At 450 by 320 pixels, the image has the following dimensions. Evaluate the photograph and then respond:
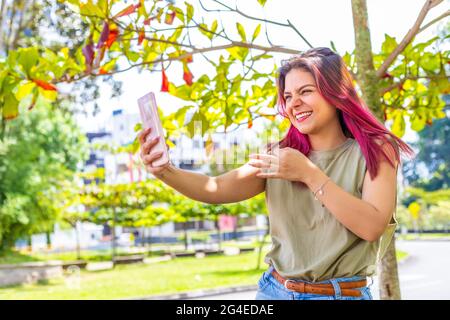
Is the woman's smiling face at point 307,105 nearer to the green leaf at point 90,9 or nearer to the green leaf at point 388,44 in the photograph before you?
the green leaf at point 90,9

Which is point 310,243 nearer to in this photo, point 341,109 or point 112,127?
point 341,109

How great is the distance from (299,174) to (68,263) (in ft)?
40.5

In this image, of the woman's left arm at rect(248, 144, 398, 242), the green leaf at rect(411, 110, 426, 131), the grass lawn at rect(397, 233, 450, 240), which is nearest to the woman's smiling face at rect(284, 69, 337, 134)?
the woman's left arm at rect(248, 144, 398, 242)

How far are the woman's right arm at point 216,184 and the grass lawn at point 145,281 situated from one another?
784 cm

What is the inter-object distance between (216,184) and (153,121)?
17 centimetres

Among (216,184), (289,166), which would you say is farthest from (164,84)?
(289,166)

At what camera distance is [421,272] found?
426 inches

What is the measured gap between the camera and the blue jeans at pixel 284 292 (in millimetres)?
994

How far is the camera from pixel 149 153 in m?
1.07

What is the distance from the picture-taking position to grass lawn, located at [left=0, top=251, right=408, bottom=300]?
373 inches

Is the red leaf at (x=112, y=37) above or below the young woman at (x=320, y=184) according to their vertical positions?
above

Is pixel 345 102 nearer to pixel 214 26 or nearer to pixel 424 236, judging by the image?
pixel 214 26

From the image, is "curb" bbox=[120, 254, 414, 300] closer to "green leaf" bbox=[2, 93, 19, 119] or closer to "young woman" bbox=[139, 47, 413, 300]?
"green leaf" bbox=[2, 93, 19, 119]

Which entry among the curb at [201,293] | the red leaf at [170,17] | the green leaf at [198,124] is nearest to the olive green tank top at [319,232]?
the green leaf at [198,124]
